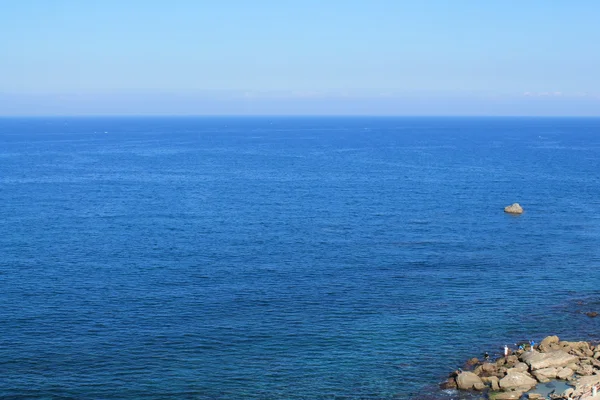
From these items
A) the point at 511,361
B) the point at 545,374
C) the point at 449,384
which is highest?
the point at 545,374

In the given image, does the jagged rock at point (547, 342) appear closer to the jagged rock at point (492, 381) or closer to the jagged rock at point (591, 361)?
the jagged rock at point (591, 361)

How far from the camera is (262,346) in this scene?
6475 cm

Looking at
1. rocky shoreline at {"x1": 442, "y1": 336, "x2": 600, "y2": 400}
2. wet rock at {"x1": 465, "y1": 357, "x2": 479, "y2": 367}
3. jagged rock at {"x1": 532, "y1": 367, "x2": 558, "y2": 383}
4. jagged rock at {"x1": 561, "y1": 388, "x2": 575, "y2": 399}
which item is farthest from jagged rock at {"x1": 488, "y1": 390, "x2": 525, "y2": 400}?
wet rock at {"x1": 465, "y1": 357, "x2": 479, "y2": 367}

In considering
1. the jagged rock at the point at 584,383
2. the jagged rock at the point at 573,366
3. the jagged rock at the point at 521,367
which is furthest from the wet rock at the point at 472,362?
the jagged rock at the point at 584,383

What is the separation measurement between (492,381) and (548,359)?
625 cm

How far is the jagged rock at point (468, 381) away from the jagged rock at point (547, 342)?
32.1 feet

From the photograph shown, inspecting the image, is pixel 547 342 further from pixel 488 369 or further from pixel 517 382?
pixel 517 382

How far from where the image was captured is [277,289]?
266 feet

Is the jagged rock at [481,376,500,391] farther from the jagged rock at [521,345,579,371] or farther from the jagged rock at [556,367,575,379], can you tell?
the jagged rock at [556,367,575,379]

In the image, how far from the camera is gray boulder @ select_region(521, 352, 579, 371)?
57.8 m

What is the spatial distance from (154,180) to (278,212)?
2154 inches

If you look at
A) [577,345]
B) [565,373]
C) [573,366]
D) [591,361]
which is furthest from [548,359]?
[577,345]

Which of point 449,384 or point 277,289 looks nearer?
point 449,384

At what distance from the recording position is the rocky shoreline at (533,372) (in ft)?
177
